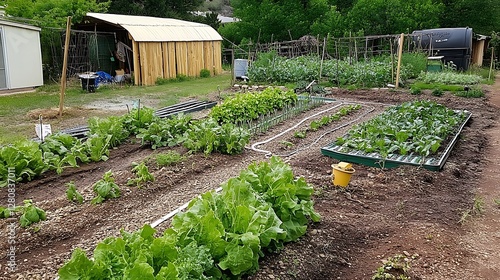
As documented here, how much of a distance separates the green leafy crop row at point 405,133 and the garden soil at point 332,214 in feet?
1.40

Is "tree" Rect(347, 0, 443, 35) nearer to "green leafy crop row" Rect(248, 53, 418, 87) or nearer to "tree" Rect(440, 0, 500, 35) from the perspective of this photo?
"tree" Rect(440, 0, 500, 35)

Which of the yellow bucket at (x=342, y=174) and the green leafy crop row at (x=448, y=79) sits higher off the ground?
the green leafy crop row at (x=448, y=79)

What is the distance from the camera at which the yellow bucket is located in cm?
548

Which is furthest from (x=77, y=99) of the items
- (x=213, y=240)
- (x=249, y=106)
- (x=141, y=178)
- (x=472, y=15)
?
(x=472, y=15)

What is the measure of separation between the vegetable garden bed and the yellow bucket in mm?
1112

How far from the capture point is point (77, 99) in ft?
45.8

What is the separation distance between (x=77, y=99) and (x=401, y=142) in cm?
1058

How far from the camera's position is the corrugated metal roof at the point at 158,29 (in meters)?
18.2

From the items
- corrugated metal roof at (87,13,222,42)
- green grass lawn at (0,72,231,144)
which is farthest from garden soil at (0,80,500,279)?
corrugated metal roof at (87,13,222,42)

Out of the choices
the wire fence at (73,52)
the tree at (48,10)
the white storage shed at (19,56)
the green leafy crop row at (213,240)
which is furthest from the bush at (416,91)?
the tree at (48,10)

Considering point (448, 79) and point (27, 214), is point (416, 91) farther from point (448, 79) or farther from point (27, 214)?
point (27, 214)

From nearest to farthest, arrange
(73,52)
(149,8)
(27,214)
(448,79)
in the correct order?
(27,214)
(448,79)
(73,52)
(149,8)

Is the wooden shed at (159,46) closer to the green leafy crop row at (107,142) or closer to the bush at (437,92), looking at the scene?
the green leafy crop row at (107,142)

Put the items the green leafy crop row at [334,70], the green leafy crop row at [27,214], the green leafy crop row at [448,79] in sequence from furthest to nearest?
the green leafy crop row at [448,79] → the green leafy crop row at [334,70] → the green leafy crop row at [27,214]
